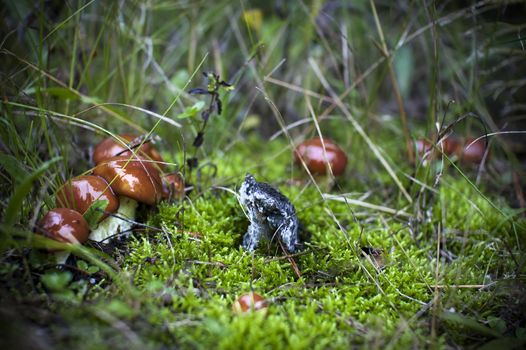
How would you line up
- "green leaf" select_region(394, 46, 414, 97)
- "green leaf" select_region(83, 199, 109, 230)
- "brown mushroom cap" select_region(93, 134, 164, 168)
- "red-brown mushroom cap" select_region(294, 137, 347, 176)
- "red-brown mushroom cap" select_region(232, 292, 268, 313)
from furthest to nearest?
1. "green leaf" select_region(394, 46, 414, 97)
2. "red-brown mushroom cap" select_region(294, 137, 347, 176)
3. "brown mushroom cap" select_region(93, 134, 164, 168)
4. "green leaf" select_region(83, 199, 109, 230)
5. "red-brown mushroom cap" select_region(232, 292, 268, 313)

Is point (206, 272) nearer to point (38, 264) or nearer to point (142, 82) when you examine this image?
point (38, 264)

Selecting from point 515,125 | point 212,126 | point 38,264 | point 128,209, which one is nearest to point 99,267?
point 38,264

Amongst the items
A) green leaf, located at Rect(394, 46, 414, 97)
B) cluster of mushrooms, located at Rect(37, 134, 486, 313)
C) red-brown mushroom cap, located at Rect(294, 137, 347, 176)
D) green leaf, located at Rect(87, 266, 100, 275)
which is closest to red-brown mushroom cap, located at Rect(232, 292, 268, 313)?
cluster of mushrooms, located at Rect(37, 134, 486, 313)

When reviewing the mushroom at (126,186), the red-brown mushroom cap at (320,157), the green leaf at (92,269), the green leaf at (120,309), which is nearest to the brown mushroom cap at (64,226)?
the green leaf at (92,269)

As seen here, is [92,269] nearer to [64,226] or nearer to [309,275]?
[64,226]

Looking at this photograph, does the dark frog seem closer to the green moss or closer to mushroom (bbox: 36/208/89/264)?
the green moss

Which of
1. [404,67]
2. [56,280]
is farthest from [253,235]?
[404,67]

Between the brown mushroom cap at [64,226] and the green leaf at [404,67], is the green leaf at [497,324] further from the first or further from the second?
the green leaf at [404,67]
